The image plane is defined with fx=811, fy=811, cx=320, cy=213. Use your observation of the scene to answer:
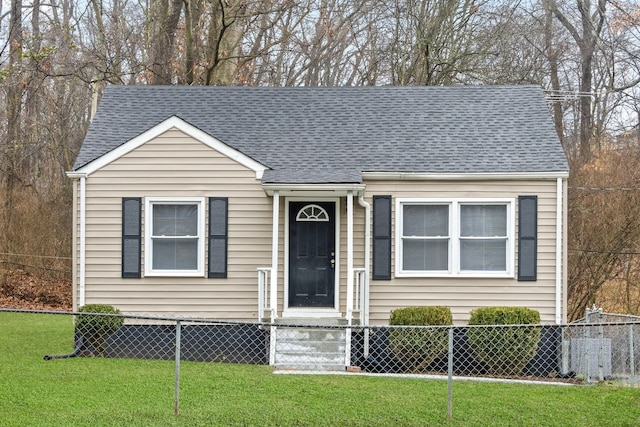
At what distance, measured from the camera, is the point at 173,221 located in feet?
43.9

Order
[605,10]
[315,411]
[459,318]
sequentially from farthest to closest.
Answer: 1. [605,10]
2. [459,318]
3. [315,411]

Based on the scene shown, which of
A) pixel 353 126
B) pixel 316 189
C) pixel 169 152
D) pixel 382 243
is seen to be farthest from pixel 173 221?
pixel 353 126

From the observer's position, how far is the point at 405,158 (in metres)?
13.6

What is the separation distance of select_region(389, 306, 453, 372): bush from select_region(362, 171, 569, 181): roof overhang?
2.24 metres

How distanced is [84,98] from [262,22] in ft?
25.1

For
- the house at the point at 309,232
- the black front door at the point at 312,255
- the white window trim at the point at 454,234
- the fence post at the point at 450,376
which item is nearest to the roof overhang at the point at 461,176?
the house at the point at 309,232

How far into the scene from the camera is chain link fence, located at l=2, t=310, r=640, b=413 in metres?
11.9

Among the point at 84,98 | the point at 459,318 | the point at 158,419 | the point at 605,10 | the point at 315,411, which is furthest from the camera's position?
the point at 84,98

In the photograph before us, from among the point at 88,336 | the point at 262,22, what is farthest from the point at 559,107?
the point at 88,336

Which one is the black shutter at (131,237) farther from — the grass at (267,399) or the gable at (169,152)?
the grass at (267,399)

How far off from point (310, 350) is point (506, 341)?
9.65ft

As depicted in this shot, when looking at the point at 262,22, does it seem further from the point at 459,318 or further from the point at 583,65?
the point at 459,318

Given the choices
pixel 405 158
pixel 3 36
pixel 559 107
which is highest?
pixel 3 36

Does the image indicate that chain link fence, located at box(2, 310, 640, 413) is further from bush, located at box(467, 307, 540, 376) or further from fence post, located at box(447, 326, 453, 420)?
fence post, located at box(447, 326, 453, 420)
